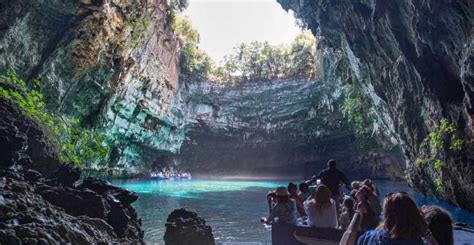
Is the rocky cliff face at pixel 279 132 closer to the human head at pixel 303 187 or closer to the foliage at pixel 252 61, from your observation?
the foliage at pixel 252 61

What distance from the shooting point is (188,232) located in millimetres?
7629

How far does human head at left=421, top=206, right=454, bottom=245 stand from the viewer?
2.45 m

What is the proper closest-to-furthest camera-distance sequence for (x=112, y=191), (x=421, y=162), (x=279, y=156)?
(x=112, y=191) < (x=421, y=162) < (x=279, y=156)

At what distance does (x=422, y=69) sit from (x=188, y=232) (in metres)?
10.6

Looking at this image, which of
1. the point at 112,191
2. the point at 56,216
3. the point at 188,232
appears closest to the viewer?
the point at 56,216

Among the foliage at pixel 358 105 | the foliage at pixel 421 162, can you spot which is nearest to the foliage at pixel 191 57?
the foliage at pixel 358 105

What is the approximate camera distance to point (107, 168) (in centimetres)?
3072

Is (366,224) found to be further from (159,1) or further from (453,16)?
(159,1)

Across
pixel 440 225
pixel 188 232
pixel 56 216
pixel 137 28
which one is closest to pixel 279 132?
pixel 137 28

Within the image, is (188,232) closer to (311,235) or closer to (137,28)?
(311,235)

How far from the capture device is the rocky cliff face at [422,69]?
1069 cm

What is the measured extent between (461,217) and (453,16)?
6.49 meters

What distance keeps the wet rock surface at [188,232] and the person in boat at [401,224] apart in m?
5.70

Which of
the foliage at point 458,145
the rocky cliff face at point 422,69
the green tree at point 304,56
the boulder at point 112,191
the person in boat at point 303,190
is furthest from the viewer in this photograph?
the green tree at point 304,56
